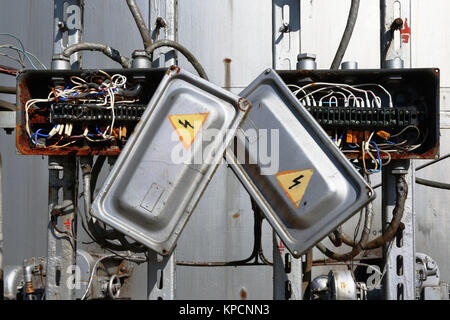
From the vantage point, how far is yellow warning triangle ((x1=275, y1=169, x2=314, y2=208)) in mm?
1245

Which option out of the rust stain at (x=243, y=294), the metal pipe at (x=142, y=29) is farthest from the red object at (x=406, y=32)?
the rust stain at (x=243, y=294)

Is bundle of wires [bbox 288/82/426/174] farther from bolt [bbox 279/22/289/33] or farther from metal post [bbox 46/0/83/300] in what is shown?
metal post [bbox 46/0/83/300]

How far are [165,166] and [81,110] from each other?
1.38ft

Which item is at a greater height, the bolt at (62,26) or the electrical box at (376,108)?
the bolt at (62,26)

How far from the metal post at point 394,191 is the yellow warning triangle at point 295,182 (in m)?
0.41

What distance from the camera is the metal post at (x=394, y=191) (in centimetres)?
140

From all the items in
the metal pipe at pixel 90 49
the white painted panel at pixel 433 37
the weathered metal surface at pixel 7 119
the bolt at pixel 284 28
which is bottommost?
the weathered metal surface at pixel 7 119

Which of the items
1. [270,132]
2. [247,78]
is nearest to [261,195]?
[270,132]

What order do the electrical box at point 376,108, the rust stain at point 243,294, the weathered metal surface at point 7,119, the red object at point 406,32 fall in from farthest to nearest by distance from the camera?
1. the rust stain at point 243,294
2. the weathered metal surface at point 7,119
3. the red object at point 406,32
4. the electrical box at point 376,108

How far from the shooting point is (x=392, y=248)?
1414 mm

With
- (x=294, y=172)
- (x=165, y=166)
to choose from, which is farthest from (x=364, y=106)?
(x=165, y=166)

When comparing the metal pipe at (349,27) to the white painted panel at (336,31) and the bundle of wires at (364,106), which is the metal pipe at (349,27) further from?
the white painted panel at (336,31)

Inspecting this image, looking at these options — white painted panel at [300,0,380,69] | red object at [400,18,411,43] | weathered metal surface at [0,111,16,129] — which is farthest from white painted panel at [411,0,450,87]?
weathered metal surface at [0,111,16,129]

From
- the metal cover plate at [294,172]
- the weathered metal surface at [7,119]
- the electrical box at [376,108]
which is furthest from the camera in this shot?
the weathered metal surface at [7,119]
